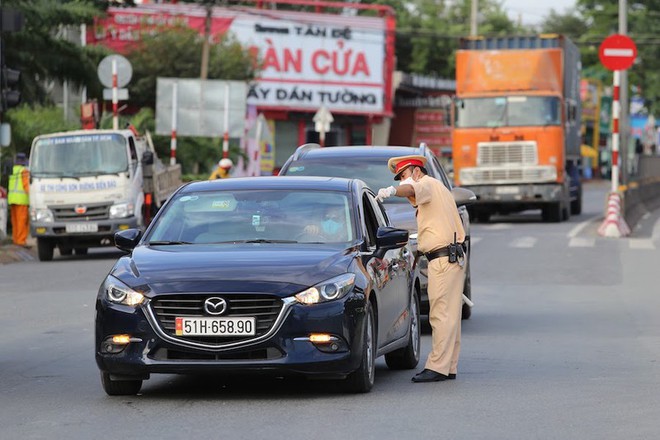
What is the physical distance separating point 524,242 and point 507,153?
856 cm

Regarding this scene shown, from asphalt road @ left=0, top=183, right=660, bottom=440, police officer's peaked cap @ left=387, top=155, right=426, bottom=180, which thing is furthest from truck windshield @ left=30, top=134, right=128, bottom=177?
police officer's peaked cap @ left=387, top=155, right=426, bottom=180

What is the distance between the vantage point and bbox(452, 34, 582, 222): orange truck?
39.5 meters

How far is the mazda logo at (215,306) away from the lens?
9867 millimetres

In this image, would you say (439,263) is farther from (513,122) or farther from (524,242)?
(513,122)

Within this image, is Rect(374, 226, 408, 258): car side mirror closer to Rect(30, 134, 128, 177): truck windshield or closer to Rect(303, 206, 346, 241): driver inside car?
Rect(303, 206, 346, 241): driver inside car

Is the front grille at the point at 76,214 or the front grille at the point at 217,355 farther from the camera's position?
the front grille at the point at 76,214

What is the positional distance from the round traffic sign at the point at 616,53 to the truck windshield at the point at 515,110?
3.68 m

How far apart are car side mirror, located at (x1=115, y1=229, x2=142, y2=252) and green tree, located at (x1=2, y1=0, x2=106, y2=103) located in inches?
1078

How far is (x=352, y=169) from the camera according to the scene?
53.5 ft

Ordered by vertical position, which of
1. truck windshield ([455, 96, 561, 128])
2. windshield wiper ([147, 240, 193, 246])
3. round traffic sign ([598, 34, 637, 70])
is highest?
round traffic sign ([598, 34, 637, 70])

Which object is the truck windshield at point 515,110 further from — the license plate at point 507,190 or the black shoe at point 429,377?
the black shoe at point 429,377

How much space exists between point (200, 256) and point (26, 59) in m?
29.7

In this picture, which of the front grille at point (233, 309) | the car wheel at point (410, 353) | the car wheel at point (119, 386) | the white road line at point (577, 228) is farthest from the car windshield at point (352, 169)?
the white road line at point (577, 228)

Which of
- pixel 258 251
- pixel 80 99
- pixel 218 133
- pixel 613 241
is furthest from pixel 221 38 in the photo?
pixel 258 251
